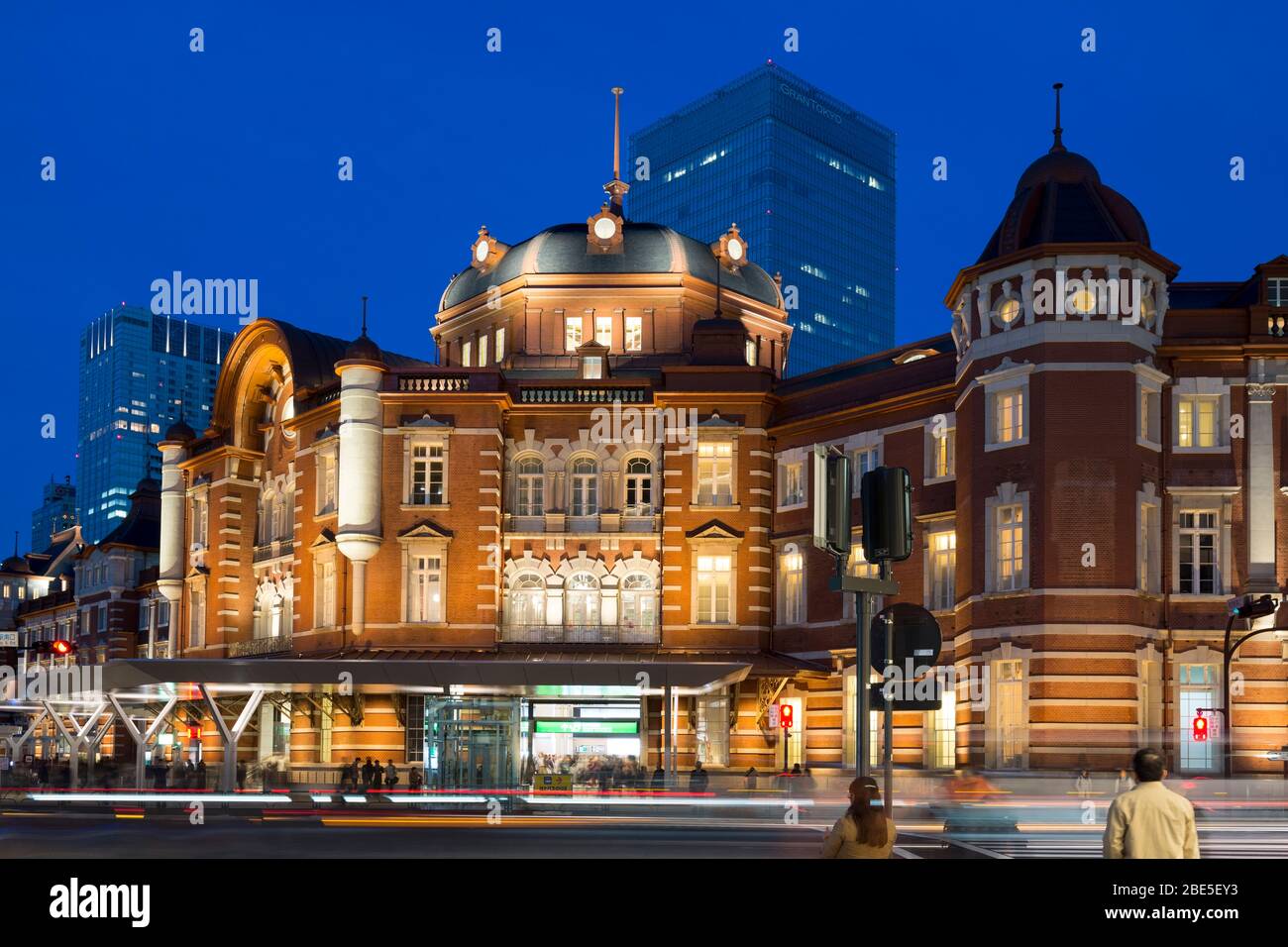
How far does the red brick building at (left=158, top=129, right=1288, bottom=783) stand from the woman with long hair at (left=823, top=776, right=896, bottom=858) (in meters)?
30.4

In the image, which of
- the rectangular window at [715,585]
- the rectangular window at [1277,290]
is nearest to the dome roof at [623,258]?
the rectangular window at [715,585]

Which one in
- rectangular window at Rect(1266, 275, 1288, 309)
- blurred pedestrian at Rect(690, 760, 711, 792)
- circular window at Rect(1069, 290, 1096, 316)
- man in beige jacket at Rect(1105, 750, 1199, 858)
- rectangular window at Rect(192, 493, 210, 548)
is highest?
rectangular window at Rect(1266, 275, 1288, 309)

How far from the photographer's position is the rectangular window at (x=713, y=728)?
166ft

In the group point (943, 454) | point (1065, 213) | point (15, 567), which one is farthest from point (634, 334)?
point (15, 567)

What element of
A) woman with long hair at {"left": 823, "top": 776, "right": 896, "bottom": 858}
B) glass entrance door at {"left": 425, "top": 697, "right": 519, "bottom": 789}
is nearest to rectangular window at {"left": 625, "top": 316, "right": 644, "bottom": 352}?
glass entrance door at {"left": 425, "top": 697, "right": 519, "bottom": 789}

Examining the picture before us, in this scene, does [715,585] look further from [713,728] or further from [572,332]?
[572,332]

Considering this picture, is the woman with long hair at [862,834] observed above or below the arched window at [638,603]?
below

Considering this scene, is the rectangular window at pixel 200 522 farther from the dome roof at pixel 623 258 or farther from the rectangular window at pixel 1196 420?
the rectangular window at pixel 1196 420

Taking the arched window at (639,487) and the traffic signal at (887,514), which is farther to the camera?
the arched window at (639,487)

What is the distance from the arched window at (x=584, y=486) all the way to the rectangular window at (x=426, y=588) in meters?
4.72

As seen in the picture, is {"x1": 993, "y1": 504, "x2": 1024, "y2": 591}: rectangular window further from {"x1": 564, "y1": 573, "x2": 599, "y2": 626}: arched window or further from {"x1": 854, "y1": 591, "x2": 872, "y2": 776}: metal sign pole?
{"x1": 854, "y1": 591, "x2": 872, "y2": 776}: metal sign pole

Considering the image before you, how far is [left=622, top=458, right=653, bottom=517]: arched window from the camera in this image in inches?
2076

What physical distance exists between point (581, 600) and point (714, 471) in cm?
596
